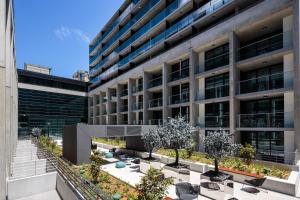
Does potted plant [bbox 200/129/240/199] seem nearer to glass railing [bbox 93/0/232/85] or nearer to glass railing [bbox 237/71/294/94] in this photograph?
glass railing [bbox 237/71/294/94]

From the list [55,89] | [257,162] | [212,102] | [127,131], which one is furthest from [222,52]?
[55,89]

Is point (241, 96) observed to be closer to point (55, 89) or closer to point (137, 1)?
point (137, 1)

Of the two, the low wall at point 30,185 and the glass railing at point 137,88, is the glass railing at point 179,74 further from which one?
the low wall at point 30,185

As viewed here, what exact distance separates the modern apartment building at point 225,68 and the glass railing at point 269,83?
8 centimetres

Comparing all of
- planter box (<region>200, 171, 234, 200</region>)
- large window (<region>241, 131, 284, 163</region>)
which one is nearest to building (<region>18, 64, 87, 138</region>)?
large window (<region>241, 131, 284, 163</region>)

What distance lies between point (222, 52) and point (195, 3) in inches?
359

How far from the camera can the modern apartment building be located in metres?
18.4

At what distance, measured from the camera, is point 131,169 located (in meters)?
19.5

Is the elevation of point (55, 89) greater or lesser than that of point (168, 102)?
greater

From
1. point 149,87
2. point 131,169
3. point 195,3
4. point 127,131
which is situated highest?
point 195,3

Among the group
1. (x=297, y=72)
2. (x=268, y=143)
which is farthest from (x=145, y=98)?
(x=297, y=72)

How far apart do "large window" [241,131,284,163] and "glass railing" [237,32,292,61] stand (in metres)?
8.41

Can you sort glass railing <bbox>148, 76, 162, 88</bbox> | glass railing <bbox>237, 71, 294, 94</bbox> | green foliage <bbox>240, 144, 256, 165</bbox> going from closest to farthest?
green foliage <bbox>240, 144, 256, 165</bbox> → glass railing <bbox>237, 71, 294, 94</bbox> → glass railing <bbox>148, 76, 162, 88</bbox>

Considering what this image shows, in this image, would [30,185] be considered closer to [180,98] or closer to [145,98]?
[180,98]
